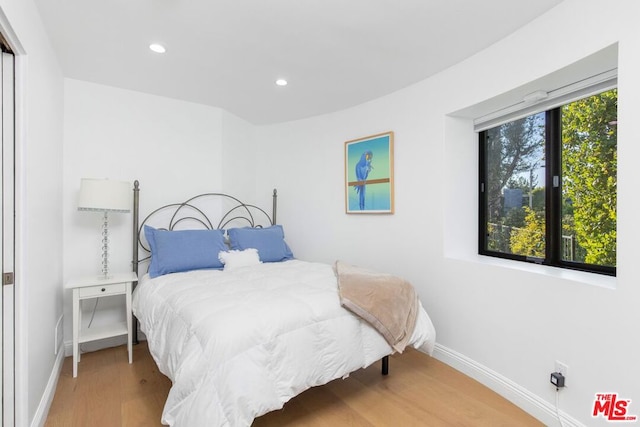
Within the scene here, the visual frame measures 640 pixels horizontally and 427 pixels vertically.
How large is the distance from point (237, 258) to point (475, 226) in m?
2.09

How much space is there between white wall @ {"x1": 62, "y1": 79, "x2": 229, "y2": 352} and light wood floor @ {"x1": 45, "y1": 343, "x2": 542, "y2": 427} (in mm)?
745

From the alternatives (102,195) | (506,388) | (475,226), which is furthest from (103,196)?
(506,388)

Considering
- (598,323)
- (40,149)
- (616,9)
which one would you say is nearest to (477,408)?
(598,323)

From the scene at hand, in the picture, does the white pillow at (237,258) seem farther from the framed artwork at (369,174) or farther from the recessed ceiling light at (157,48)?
the recessed ceiling light at (157,48)

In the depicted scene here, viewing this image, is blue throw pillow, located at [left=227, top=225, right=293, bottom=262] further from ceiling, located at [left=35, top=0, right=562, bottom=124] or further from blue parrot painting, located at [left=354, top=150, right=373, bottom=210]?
ceiling, located at [left=35, top=0, right=562, bottom=124]

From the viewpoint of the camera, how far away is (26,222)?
157 cm

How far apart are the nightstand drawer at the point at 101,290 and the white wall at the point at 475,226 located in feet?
6.46

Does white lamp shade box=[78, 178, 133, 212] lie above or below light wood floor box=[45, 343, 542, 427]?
above

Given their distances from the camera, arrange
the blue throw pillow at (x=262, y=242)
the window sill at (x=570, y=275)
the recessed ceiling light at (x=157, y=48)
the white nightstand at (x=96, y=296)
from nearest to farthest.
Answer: the window sill at (x=570, y=275) → the recessed ceiling light at (x=157, y=48) → the white nightstand at (x=96, y=296) → the blue throw pillow at (x=262, y=242)

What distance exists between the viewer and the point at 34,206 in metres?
1.74

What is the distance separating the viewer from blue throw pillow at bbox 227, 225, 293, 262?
3156 mm

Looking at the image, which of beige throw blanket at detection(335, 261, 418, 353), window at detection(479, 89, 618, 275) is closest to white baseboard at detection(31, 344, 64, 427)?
beige throw blanket at detection(335, 261, 418, 353)

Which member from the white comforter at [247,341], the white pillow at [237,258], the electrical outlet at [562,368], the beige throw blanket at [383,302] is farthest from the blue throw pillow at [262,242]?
the electrical outlet at [562,368]

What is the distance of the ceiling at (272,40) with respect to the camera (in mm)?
1826
